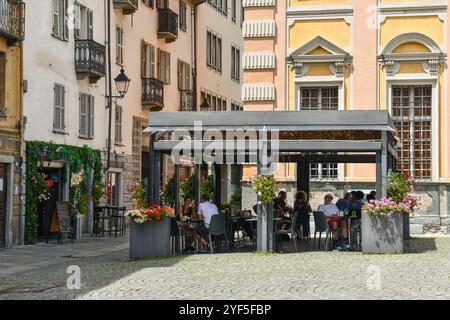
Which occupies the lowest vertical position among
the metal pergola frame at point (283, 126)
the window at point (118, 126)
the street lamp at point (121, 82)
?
the metal pergola frame at point (283, 126)

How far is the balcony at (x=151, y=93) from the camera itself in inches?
1412

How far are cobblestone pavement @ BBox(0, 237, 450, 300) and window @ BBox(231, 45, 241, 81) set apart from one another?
30733 millimetres

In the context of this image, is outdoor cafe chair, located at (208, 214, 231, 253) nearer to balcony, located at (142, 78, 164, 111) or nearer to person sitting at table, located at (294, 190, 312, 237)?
person sitting at table, located at (294, 190, 312, 237)

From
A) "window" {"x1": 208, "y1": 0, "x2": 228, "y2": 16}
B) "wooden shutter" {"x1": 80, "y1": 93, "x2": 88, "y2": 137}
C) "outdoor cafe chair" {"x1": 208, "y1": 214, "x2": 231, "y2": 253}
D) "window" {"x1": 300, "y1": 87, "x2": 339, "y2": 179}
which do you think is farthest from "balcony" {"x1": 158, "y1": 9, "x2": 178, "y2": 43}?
"outdoor cafe chair" {"x1": 208, "y1": 214, "x2": 231, "y2": 253}

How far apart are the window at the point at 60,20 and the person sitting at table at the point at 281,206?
7.89m

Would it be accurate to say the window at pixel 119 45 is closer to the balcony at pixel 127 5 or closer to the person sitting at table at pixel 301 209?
the balcony at pixel 127 5

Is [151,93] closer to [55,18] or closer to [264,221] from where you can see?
[55,18]

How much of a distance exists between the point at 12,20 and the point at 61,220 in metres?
5.46

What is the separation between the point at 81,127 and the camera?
30109 mm

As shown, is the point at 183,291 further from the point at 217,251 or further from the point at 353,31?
the point at 353,31

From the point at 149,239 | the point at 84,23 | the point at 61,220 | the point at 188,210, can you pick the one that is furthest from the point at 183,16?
the point at 149,239

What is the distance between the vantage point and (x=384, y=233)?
20031 mm

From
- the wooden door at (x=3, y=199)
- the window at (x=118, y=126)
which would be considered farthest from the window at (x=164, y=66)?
the wooden door at (x=3, y=199)
